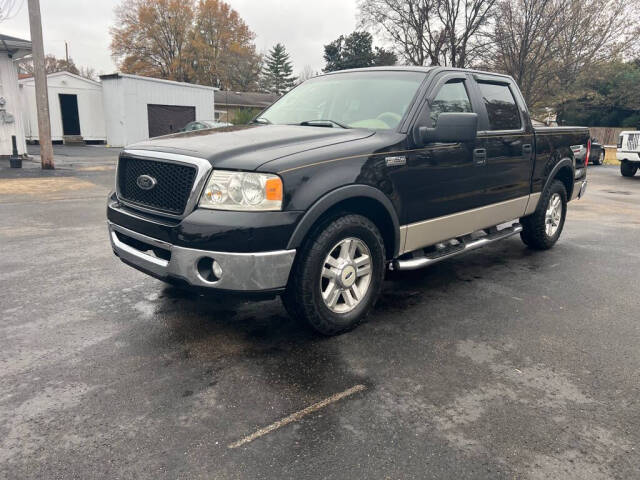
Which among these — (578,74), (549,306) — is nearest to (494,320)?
(549,306)

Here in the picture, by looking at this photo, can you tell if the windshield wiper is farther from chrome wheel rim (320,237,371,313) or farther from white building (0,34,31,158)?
white building (0,34,31,158)

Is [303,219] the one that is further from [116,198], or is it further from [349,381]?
[116,198]

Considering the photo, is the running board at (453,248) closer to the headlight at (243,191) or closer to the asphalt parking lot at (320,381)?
the asphalt parking lot at (320,381)

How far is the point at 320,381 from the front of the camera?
9.51 ft

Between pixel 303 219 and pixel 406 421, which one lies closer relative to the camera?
pixel 406 421

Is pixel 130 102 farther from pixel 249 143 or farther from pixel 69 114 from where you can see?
pixel 249 143

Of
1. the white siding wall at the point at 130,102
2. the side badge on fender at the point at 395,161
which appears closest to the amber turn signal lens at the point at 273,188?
the side badge on fender at the point at 395,161

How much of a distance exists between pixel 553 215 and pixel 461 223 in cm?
233

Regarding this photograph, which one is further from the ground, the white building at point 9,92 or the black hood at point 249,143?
the white building at point 9,92

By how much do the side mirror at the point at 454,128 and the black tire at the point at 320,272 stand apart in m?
0.85

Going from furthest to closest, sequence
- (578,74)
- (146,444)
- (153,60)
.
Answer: (153,60), (578,74), (146,444)

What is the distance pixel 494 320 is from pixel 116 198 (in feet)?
10.1

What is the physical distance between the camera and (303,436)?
239 cm

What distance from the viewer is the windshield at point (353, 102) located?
3994mm
